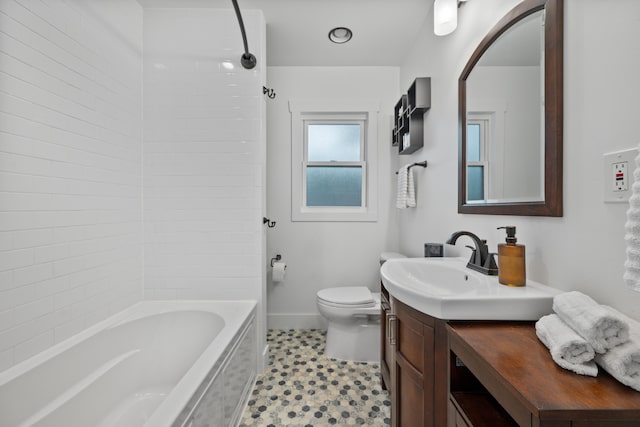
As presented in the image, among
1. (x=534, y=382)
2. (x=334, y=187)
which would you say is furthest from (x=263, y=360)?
(x=534, y=382)

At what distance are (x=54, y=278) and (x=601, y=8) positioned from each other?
7.24 ft

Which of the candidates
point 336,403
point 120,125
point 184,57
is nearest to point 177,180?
point 120,125

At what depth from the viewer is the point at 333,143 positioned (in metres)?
2.61

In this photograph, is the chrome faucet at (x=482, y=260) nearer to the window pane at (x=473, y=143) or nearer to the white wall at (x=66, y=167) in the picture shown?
the window pane at (x=473, y=143)

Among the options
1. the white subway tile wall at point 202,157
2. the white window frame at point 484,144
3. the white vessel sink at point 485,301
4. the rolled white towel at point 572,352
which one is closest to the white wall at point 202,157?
the white subway tile wall at point 202,157

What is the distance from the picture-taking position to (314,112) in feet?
8.18

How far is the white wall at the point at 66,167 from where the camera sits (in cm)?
108

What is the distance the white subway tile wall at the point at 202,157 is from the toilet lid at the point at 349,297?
475mm

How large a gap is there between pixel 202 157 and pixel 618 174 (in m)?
1.94

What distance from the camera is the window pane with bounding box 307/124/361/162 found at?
2600 millimetres

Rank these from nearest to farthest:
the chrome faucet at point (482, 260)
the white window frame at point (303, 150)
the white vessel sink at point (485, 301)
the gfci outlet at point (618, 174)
A: the gfci outlet at point (618, 174) → the white vessel sink at point (485, 301) → the chrome faucet at point (482, 260) → the white window frame at point (303, 150)

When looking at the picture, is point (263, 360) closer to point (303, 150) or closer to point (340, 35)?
point (303, 150)

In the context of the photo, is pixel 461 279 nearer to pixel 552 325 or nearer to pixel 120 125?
pixel 552 325

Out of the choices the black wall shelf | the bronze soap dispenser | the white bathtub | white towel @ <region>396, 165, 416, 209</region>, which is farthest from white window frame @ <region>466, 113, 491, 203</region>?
the white bathtub
